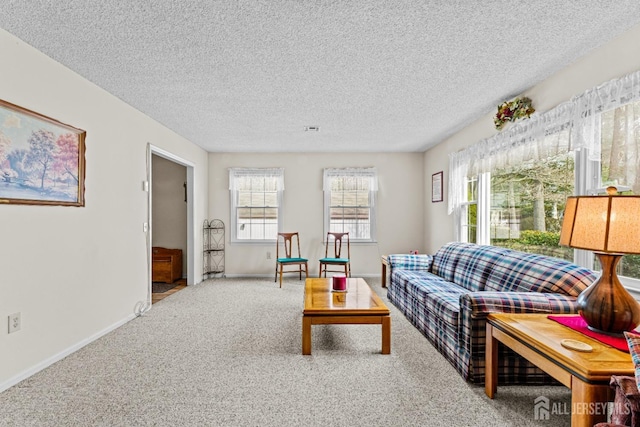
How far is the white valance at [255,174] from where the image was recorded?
5.91 metres

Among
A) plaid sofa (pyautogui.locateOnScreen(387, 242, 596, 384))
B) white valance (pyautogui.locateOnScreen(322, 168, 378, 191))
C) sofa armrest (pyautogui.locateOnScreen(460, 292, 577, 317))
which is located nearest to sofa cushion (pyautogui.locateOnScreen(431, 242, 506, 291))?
plaid sofa (pyautogui.locateOnScreen(387, 242, 596, 384))

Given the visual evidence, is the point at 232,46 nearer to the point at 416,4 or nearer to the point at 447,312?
the point at 416,4

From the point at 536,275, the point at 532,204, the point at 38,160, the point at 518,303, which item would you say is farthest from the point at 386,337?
the point at 38,160

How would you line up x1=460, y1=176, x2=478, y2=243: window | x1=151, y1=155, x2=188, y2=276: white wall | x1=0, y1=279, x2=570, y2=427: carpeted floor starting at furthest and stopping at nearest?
x1=151, y1=155, x2=188, y2=276: white wall, x1=460, y1=176, x2=478, y2=243: window, x1=0, y1=279, x2=570, y2=427: carpeted floor

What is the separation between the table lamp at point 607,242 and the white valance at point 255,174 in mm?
4714

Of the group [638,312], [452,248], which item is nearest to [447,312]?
[638,312]

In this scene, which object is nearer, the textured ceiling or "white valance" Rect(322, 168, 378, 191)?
the textured ceiling

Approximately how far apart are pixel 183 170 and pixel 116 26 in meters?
3.99

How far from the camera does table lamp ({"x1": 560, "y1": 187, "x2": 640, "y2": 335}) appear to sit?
142cm

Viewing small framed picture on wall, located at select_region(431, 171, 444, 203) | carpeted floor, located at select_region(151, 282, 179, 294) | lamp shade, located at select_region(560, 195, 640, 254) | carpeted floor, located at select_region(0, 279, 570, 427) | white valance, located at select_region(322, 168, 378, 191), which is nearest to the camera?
lamp shade, located at select_region(560, 195, 640, 254)

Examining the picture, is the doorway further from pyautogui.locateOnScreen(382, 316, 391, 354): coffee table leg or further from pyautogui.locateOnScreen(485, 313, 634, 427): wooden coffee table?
pyautogui.locateOnScreen(485, 313, 634, 427): wooden coffee table

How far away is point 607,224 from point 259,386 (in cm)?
210

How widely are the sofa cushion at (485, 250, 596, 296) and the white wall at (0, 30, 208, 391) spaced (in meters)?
3.53

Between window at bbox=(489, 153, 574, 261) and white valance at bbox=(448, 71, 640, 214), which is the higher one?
white valance at bbox=(448, 71, 640, 214)
